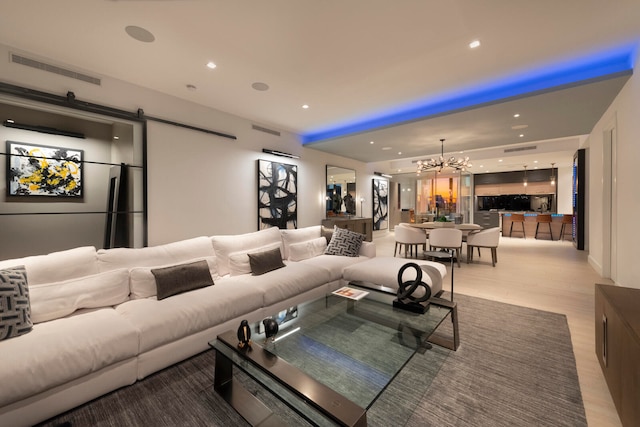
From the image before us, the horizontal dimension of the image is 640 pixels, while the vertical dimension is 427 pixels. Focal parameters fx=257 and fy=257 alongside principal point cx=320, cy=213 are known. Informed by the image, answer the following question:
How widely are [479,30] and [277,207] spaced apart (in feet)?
13.7

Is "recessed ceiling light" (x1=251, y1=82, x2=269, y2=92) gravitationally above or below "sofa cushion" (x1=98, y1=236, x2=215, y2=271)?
above

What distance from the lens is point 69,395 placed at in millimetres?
1661

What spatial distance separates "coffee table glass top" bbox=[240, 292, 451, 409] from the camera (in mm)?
1540

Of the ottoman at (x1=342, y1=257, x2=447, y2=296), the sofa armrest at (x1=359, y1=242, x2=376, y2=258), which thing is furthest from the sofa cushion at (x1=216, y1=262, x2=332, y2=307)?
the sofa armrest at (x1=359, y1=242, x2=376, y2=258)

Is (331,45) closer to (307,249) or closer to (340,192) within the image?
(307,249)

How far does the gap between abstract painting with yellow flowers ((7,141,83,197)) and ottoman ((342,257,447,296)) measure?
3.66 meters

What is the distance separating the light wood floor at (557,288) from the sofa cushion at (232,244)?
2.73 metres

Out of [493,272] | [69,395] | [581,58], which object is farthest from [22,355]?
[493,272]

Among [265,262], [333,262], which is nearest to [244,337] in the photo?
[265,262]

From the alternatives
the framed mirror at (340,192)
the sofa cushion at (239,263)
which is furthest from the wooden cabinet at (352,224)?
the sofa cushion at (239,263)

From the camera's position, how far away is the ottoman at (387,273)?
3092 millimetres

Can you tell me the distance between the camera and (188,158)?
4.09 m

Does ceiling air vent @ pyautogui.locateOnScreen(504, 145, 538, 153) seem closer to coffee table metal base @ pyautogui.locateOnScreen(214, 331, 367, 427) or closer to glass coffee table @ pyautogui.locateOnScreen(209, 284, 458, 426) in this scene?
glass coffee table @ pyautogui.locateOnScreen(209, 284, 458, 426)

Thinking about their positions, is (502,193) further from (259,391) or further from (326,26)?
(259,391)
